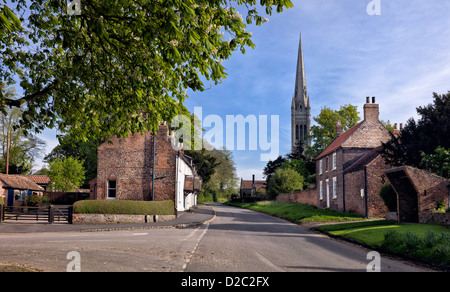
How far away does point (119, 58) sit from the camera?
8.92 meters

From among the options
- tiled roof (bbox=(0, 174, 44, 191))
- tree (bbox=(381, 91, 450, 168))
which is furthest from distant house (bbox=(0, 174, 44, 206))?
tree (bbox=(381, 91, 450, 168))

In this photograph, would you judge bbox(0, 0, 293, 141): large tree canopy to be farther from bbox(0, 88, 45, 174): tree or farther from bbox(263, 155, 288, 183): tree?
bbox(263, 155, 288, 183): tree

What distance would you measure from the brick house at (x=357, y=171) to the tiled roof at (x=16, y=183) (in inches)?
1405

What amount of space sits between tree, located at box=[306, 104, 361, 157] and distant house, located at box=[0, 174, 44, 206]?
4242 centimetres

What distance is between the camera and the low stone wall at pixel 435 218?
16441 millimetres

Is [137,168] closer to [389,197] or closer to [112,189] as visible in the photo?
[112,189]

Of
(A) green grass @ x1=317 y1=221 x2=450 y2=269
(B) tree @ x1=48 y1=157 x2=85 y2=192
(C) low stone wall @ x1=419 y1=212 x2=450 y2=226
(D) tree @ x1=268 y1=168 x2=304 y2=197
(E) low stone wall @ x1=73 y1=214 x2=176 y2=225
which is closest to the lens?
(A) green grass @ x1=317 y1=221 x2=450 y2=269

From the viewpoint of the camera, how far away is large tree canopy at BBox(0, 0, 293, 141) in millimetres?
6918

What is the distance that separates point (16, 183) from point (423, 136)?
43.4 m

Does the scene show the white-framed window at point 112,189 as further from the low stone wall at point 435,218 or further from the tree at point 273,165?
the tree at point 273,165

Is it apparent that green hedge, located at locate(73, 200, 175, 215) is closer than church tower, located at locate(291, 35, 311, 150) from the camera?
Yes

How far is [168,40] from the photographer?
709cm

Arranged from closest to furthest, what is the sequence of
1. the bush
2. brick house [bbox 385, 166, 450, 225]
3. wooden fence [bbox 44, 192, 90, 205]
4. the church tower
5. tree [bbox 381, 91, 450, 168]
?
1. brick house [bbox 385, 166, 450, 225]
2. tree [bbox 381, 91, 450, 168]
3. the bush
4. wooden fence [bbox 44, 192, 90, 205]
5. the church tower

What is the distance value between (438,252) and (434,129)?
17138 millimetres
